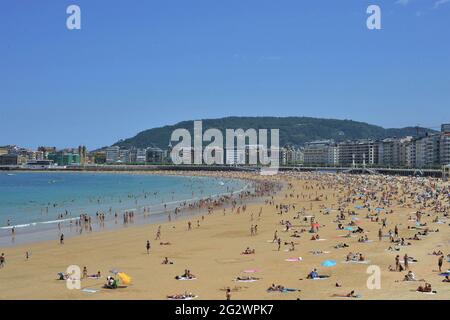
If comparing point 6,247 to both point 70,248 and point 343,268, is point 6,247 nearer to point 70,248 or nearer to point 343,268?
point 70,248

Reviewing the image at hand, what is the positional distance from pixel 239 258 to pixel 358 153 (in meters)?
130

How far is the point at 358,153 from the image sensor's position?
143875 mm

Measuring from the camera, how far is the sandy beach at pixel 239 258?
45.8 feet

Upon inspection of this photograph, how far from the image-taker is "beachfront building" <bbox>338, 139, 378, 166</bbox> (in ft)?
458

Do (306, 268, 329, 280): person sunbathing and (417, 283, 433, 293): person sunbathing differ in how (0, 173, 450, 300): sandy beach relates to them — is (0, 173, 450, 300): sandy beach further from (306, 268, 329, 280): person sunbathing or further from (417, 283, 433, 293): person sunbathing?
(306, 268, 329, 280): person sunbathing

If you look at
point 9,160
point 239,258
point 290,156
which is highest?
point 290,156

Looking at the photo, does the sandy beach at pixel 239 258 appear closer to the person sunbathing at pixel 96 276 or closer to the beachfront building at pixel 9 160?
the person sunbathing at pixel 96 276

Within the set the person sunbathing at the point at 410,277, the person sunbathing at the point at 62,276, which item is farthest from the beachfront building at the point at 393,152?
the person sunbathing at the point at 62,276

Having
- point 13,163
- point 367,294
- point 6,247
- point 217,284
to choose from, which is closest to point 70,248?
point 6,247

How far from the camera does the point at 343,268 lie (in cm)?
1677

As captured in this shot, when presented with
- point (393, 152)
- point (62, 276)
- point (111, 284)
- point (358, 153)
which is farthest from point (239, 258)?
point (358, 153)

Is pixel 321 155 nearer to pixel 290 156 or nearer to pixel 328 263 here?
pixel 290 156

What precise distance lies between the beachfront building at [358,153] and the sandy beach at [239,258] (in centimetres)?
10909

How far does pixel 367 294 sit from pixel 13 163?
19804 cm
